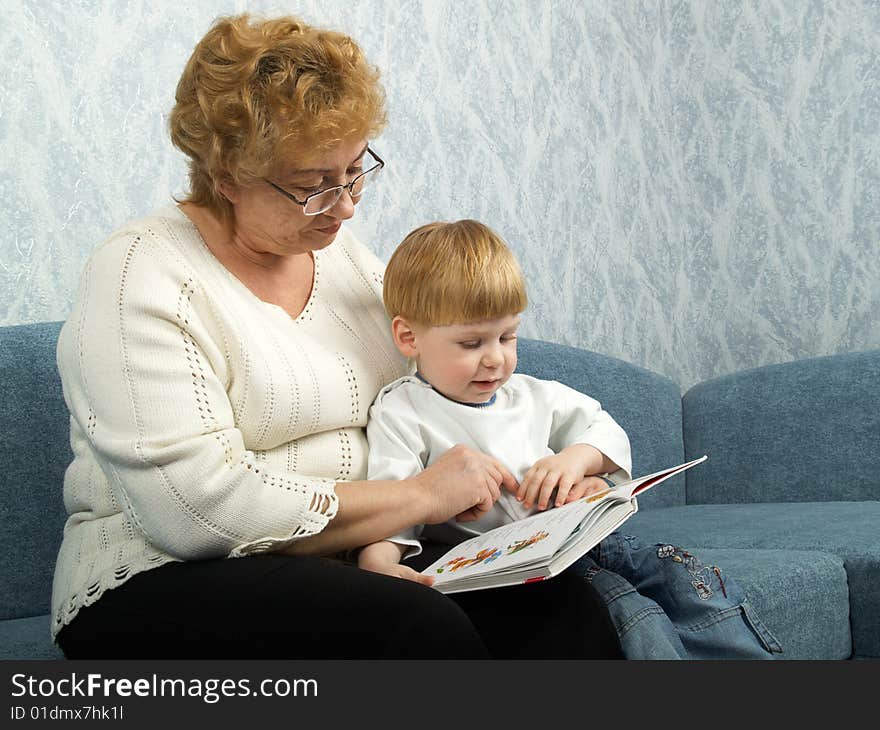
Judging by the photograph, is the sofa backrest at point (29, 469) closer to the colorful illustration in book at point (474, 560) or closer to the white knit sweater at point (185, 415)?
the white knit sweater at point (185, 415)

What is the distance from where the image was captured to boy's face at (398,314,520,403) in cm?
153

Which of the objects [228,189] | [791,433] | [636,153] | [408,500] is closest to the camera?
[408,500]

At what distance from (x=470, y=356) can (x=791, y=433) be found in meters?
1.53

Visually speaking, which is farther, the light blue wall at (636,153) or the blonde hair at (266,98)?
the light blue wall at (636,153)

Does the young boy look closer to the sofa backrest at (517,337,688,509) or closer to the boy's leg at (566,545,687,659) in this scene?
the boy's leg at (566,545,687,659)

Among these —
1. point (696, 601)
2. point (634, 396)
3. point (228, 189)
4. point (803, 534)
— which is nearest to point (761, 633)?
point (696, 601)

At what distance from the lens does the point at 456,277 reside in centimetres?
151

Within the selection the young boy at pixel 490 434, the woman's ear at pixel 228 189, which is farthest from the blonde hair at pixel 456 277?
the woman's ear at pixel 228 189

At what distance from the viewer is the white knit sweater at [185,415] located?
4.23ft

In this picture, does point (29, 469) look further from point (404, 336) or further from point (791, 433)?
point (791, 433)

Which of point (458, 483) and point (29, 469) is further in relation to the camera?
point (29, 469)

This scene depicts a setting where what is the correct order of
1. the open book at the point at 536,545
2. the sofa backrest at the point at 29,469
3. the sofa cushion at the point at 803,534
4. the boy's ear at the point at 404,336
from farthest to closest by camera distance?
the sofa cushion at the point at 803,534 → the sofa backrest at the point at 29,469 → the boy's ear at the point at 404,336 → the open book at the point at 536,545

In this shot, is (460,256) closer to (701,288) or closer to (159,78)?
(159,78)

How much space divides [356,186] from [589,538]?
2.04 feet
